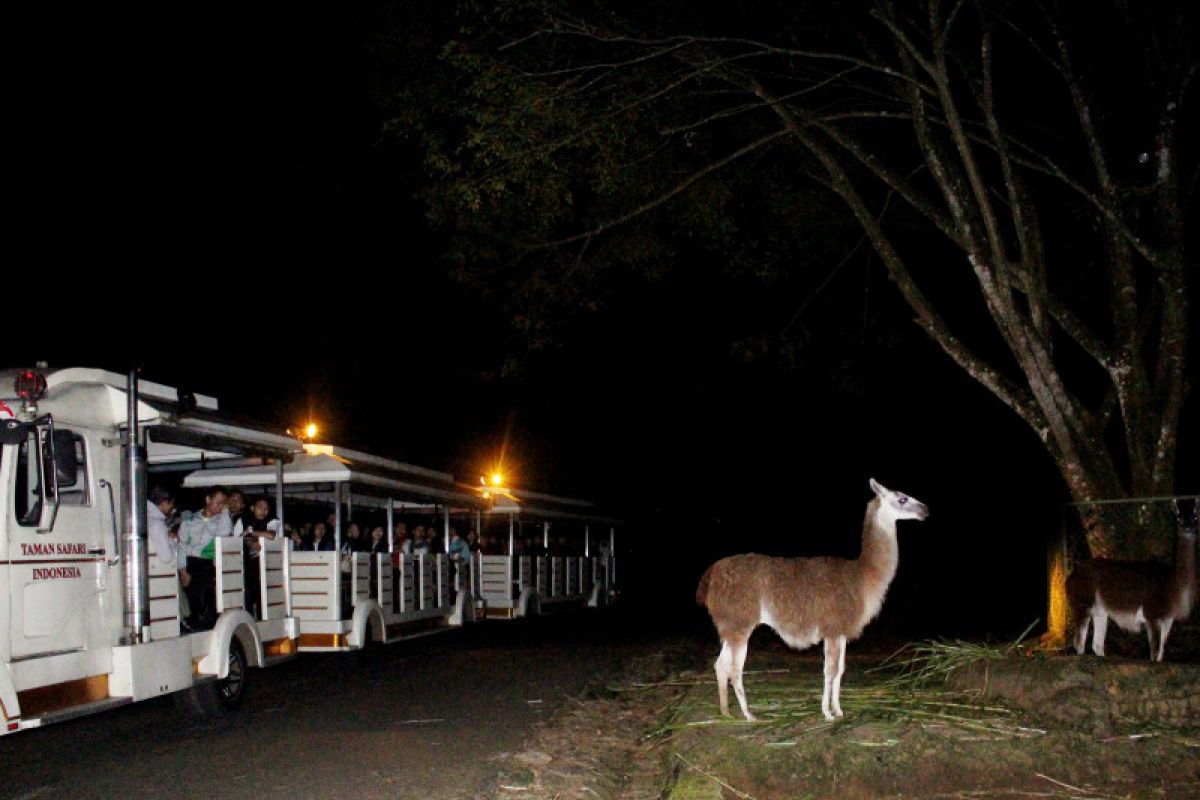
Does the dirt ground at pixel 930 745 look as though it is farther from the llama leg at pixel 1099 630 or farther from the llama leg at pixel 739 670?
the llama leg at pixel 1099 630

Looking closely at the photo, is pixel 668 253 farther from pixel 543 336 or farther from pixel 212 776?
pixel 212 776

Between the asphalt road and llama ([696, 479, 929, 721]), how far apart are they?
215 centimetres

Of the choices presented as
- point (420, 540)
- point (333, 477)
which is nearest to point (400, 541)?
point (420, 540)

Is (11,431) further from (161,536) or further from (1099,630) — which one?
(1099,630)

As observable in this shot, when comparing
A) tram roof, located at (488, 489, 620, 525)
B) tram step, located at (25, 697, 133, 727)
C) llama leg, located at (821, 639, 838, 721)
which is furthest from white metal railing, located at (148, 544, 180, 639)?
tram roof, located at (488, 489, 620, 525)

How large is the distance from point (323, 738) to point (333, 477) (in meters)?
5.60

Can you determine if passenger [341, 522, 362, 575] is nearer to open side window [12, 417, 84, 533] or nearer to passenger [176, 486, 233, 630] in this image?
passenger [176, 486, 233, 630]

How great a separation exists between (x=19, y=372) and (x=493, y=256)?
8.16 meters

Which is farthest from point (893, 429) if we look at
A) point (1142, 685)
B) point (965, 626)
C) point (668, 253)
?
point (1142, 685)

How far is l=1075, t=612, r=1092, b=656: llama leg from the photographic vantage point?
12.3m

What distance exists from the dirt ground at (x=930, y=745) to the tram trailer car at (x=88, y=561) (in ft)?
11.4

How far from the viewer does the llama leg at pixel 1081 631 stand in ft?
40.2

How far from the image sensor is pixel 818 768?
9141 millimetres

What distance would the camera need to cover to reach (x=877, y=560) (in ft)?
36.3
